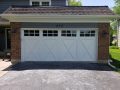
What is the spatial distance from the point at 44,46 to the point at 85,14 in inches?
136

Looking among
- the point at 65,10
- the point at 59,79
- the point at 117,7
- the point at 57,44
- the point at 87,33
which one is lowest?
the point at 59,79

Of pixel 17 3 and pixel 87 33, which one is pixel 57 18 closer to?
pixel 87 33

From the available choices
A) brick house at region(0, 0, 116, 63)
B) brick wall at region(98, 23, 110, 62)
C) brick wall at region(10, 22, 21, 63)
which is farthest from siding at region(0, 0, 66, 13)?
brick wall at region(98, 23, 110, 62)

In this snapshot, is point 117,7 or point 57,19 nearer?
point 57,19

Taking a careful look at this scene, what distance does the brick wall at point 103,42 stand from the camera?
18938 mm

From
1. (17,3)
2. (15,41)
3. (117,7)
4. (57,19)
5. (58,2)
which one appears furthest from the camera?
(117,7)

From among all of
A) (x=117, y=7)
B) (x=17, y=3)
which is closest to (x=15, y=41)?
(x=17, y=3)

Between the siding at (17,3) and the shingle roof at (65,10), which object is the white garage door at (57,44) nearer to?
the shingle roof at (65,10)

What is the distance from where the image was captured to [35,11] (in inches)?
765

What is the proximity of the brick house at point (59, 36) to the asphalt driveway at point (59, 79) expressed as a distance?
308 cm

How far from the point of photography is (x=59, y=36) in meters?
19.4

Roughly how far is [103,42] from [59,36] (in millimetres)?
2939

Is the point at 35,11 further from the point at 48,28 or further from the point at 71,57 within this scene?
the point at 71,57

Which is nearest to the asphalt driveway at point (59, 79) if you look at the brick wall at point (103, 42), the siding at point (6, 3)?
the brick wall at point (103, 42)
